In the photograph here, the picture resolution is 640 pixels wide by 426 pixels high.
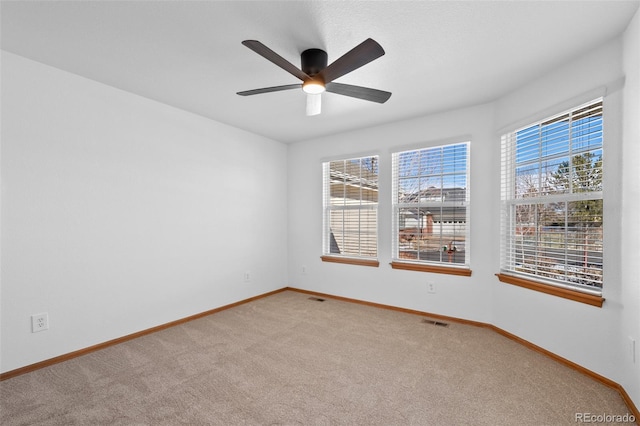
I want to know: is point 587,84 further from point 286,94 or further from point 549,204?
point 286,94

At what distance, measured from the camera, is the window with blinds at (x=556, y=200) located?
2326 mm

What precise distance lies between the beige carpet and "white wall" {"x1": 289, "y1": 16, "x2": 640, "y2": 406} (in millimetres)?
294

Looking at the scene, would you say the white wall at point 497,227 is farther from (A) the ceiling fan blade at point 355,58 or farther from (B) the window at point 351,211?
(A) the ceiling fan blade at point 355,58

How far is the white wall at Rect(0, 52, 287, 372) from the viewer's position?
237 centimetres

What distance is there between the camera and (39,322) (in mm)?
2441

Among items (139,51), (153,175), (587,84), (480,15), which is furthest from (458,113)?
(153,175)

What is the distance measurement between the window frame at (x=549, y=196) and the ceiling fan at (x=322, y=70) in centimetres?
165

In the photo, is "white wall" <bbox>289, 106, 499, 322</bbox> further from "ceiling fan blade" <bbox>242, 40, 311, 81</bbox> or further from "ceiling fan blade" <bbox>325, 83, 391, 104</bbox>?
"ceiling fan blade" <bbox>242, 40, 311, 81</bbox>

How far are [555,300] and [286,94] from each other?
3206 mm

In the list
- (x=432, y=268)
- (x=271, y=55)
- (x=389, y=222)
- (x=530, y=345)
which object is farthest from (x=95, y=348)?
(x=530, y=345)

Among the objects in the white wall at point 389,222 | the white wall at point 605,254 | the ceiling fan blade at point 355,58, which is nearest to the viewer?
the ceiling fan blade at point 355,58

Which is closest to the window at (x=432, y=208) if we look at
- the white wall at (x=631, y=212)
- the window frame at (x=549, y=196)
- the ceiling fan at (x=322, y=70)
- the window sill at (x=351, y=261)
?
the window sill at (x=351, y=261)

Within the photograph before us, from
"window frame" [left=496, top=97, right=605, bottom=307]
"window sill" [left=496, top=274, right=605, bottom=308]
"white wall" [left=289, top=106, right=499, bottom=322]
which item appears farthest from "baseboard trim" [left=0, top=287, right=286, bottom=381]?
"window frame" [left=496, top=97, right=605, bottom=307]

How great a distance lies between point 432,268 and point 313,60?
278cm
